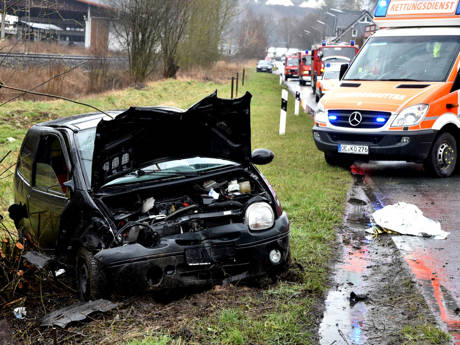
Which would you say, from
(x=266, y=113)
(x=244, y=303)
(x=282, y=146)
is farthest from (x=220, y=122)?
(x=266, y=113)

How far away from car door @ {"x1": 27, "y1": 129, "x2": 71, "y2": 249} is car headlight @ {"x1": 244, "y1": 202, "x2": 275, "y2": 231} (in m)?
1.59

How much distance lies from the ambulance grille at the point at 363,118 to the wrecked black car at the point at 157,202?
4.60m

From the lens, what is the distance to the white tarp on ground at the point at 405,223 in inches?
277

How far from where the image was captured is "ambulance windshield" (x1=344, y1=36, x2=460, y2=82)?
10.8m

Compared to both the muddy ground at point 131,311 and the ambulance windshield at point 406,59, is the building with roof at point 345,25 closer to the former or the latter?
the ambulance windshield at point 406,59

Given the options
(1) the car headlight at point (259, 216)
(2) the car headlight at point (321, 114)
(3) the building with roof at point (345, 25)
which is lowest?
(1) the car headlight at point (259, 216)

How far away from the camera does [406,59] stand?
1120cm

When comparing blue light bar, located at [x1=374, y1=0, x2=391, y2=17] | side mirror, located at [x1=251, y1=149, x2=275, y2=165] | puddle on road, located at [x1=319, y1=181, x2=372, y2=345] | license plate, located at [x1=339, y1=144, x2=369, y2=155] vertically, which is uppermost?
blue light bar, located at [x1=374, y1=0, x2=391, y2=17]

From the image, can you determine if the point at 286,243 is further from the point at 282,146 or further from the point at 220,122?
the point at 282,146

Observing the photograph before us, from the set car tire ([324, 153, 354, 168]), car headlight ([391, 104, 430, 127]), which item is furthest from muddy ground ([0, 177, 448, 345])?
car tire ([324, 153, 354, 168])

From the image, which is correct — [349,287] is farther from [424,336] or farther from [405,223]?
[405,223]

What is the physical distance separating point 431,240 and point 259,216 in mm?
2543

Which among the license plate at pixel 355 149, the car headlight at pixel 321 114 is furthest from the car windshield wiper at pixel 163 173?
the car headlight at pixel 321 114

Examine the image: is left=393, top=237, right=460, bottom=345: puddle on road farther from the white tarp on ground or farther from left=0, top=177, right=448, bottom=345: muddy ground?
the white tarp on ground
